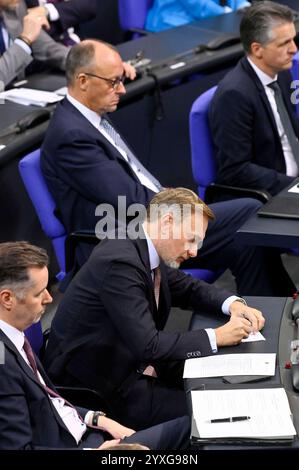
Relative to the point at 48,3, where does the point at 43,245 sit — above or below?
below

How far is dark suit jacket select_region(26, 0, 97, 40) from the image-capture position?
5.19m

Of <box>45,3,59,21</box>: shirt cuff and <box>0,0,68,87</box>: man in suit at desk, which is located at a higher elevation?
<box>45,3,59,21</box>: shirt cuff

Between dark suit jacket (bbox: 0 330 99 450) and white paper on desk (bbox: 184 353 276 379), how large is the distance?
398 millimetres

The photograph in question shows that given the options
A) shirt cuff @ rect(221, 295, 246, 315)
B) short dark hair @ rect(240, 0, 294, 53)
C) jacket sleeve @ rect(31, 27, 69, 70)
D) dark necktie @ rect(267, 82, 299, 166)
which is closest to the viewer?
shirt cuff @ rect(221, 295, 246, 315)

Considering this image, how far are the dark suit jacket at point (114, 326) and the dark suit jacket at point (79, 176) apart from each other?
0.74 meters

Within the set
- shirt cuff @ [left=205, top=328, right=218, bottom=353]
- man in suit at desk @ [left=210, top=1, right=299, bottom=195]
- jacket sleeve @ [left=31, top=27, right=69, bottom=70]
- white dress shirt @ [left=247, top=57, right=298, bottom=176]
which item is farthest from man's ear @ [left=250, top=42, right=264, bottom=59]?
shirt cuff @ [left=205, top=328, right=218, bottom=353]

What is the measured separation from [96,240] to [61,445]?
1.16 m

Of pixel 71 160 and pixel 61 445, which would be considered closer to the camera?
pixel 61 445

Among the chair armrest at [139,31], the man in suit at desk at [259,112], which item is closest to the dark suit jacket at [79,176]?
the man in suit at desk at [259,112]

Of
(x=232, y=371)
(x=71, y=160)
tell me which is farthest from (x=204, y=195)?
(x=232, y=371)

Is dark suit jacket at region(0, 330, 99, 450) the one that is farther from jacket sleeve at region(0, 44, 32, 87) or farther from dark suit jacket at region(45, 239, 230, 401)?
jacket sleeve at region(0, 44, 32, 87)

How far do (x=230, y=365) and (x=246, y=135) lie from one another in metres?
1.63

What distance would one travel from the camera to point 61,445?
103 inches

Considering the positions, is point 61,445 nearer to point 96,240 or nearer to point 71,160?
point 96,240
